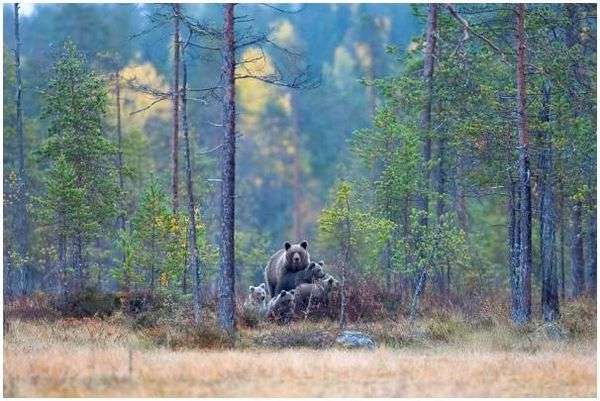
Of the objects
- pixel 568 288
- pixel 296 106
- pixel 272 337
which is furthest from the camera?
pixel 296 106

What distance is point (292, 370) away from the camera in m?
15.1

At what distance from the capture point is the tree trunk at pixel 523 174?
21594 millimetres

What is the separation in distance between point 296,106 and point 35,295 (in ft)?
135

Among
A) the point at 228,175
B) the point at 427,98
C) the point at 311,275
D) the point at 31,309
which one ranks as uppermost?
the point at 427,98

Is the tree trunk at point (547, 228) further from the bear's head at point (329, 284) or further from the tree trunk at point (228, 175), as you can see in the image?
the tree trunk at point (228, 175)

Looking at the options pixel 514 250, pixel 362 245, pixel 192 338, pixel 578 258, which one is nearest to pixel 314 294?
pixel 514 250

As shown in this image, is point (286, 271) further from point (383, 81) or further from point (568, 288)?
point (568, 288)

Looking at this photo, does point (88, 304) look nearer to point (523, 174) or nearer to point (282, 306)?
point (282, 306)

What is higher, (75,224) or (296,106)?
(296,106)

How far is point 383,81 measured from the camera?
1179 inches

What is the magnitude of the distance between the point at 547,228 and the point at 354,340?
747 cm

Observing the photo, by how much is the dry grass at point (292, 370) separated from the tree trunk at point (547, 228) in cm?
444

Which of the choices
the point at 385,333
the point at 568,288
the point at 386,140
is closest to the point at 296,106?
the point at 568,288

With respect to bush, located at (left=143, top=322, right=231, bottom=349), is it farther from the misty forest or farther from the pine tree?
the pine tree
